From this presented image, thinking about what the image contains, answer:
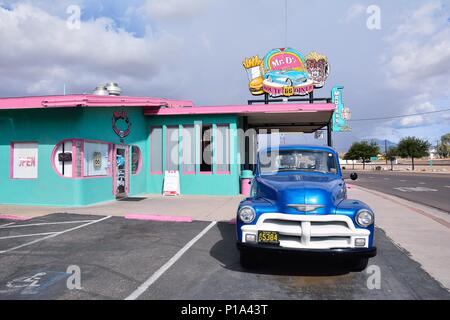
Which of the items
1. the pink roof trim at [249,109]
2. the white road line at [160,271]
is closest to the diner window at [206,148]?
the pink roof trim at [249,109]

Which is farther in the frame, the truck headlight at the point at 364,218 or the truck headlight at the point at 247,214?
the truck headlight at the point at 247,214

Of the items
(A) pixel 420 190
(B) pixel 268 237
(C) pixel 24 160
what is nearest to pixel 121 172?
(C) pixel 24 160

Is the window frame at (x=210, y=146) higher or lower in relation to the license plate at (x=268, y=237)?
higher

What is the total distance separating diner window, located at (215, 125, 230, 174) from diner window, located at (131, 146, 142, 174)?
343cm

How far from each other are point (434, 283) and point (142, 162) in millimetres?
12616

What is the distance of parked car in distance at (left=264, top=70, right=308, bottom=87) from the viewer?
1902cm

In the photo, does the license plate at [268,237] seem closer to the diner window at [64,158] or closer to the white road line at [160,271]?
the white road line at [160,271]

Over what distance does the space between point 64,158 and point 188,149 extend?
5.35 m

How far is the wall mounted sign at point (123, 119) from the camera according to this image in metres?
13.3

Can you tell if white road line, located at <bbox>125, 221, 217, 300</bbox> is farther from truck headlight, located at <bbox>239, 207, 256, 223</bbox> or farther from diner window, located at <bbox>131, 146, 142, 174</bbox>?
diner window, located at <bbox>131, 146, 142, 174</bbox>

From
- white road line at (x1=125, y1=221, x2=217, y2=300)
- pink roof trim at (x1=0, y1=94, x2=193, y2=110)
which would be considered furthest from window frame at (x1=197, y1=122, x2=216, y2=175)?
white road line at (x1=125, y1=221, x2=217, y2=300)

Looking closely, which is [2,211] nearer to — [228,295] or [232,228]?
[232,228]

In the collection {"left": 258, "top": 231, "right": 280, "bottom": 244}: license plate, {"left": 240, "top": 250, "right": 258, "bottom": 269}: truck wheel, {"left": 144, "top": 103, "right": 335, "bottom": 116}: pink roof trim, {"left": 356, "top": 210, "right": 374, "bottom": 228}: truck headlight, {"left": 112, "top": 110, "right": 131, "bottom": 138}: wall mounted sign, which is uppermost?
{"left": 144, "top": 103, "right": 335, "bottom": 116}: pink roof trim

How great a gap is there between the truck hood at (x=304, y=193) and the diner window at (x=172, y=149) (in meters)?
10.1
